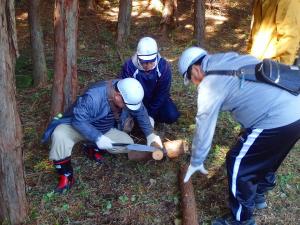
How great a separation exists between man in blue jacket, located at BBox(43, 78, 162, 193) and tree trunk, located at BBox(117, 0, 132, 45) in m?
4.32

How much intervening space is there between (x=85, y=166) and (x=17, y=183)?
4.20 feet

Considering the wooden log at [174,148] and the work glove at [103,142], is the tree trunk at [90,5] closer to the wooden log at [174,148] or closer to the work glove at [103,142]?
the wooden log at [174,148]

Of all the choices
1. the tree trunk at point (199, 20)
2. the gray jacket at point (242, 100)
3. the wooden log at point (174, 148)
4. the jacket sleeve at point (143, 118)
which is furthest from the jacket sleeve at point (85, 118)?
the tree trunk at point (199, 20)

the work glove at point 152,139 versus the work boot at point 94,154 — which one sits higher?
the work glove at point 152,139

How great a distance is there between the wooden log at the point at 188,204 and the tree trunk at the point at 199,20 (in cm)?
457

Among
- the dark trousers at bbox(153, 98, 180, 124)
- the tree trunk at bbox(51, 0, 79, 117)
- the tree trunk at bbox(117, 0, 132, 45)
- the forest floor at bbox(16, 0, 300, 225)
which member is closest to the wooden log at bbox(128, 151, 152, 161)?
the forest floor at bbox(16, 0, 300, 225)

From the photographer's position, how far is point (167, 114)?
5723 mm

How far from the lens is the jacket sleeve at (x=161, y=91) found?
541 centimetres

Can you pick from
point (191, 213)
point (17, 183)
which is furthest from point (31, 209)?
point (191, 213)

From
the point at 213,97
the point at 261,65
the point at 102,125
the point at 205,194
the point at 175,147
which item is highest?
the point at 261,65

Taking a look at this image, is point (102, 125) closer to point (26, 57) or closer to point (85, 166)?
point (85, 166)

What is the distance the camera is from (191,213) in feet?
13.8

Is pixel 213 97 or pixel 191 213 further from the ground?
pixel 213 97

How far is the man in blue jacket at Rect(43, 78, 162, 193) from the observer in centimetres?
441
